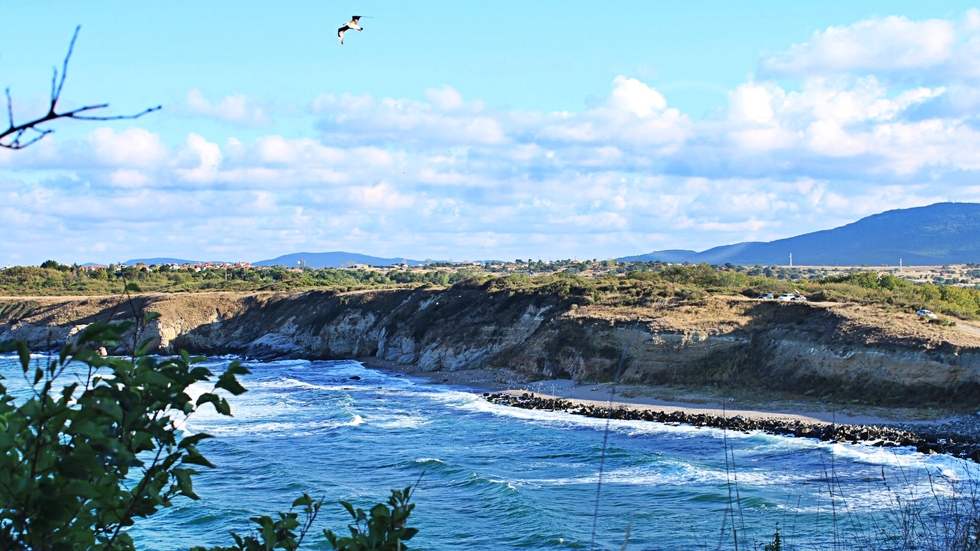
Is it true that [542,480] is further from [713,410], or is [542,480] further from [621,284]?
[621,284]

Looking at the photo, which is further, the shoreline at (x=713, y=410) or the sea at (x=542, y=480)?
the shoreline at (x=713, y=410)

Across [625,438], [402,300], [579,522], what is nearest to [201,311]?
[402,300]

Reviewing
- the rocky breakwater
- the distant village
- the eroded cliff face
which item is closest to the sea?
the rocky breakwater

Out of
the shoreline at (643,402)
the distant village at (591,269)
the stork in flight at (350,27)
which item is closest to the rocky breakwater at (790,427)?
the shoreline at (643,402)

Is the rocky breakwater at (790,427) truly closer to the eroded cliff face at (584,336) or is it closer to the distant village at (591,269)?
the eroded cliff face at (584,336)

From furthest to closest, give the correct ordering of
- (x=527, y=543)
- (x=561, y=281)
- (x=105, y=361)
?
(x=561, y=281) → (x=527, y=543) → (x=105, y=361)

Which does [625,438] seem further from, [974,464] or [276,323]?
[276,323]
